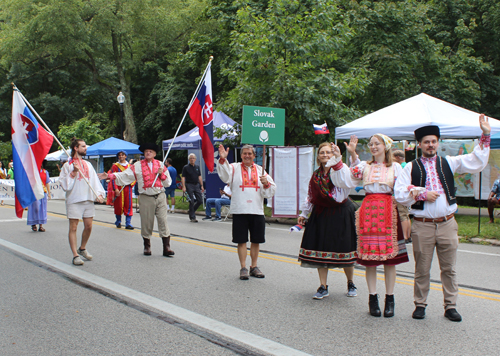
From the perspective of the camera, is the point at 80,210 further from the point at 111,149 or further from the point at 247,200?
the point at 111,149

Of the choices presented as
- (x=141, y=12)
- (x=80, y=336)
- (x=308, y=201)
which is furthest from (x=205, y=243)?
(x=141, y=12)

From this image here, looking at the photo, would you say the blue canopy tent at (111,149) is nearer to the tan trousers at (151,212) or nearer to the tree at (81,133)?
the tree at (81,133)

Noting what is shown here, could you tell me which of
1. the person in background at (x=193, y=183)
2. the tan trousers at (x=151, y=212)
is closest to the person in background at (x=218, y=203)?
the person in background at (x=193, y=183)

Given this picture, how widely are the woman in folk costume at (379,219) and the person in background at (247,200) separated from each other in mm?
1893

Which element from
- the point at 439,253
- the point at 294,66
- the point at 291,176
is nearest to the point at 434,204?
the point at 439,253

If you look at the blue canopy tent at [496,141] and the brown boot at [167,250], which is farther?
the blue canopy tent at [496,141]

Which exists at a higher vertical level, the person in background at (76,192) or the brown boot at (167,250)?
the person in background at (76,192)

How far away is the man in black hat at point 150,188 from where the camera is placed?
27.2ft

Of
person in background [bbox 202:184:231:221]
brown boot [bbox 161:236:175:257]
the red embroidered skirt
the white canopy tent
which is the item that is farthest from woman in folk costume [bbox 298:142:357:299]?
person in background [bbox 202:184:231:221]

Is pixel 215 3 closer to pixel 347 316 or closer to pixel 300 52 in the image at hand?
pixel 300 52

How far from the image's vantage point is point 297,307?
5.25 metres

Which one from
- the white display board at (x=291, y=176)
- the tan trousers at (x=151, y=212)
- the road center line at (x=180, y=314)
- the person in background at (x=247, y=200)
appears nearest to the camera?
the road center line at (x=180, y=314)

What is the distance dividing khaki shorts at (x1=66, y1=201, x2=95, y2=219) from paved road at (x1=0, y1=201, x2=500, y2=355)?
0.78 m

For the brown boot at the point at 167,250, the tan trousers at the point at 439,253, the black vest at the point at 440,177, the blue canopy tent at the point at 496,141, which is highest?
the blue canopy tent at the point at 496,141
